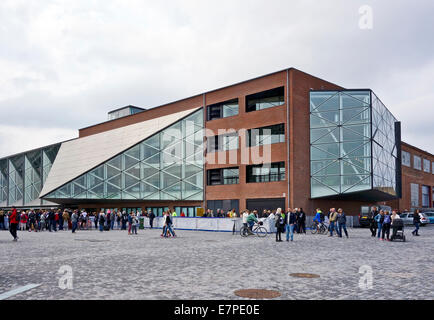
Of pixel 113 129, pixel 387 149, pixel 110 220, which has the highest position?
pixel 113 129

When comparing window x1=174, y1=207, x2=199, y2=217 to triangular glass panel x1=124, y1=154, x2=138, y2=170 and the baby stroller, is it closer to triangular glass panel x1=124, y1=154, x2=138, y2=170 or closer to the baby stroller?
triangular glass panel x1=124, y1=154, x2=138, y2=170

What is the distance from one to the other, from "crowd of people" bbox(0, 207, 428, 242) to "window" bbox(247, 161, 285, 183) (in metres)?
4.16

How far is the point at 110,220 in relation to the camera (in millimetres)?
34125

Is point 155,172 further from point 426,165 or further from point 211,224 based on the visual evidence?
point 426,165

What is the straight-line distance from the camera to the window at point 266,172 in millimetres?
37562

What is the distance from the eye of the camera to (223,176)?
1635 inches

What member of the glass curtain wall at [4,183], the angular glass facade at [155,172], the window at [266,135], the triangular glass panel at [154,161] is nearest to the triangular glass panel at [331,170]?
the window at [266,135]

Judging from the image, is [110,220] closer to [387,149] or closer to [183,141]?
[183,141]

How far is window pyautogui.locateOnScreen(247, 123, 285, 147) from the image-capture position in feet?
123

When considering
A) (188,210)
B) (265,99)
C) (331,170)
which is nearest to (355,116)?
(331,170)

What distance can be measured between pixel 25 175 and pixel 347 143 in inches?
1848

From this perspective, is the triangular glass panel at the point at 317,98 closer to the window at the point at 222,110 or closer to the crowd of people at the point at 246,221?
the window at the point at 222,110
